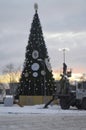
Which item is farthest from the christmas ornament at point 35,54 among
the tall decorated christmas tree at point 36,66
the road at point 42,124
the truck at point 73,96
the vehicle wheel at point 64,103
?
the road at point 42,124

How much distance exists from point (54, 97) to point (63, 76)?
127 inches

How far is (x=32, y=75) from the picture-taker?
61.8 metres

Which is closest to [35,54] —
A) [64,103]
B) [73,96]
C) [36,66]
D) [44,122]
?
[36,66]

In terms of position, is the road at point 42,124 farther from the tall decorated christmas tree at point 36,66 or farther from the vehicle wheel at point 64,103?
the tall decorated christmas tree at point 36,66

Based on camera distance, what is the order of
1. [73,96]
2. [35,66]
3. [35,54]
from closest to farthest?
1. [73,96]
2. [35,66]
3. [35,54]

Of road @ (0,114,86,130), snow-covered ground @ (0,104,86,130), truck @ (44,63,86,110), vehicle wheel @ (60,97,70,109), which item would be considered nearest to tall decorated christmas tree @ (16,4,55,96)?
truck @ (44,63,86,110)

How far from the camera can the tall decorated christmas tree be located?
61812mm

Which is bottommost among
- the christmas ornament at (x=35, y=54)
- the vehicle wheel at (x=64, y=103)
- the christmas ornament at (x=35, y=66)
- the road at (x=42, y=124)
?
the road at (x=42, y=124)

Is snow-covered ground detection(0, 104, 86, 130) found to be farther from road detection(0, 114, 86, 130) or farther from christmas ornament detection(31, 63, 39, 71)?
christmas ornament detection(31, 63, 39, 71)

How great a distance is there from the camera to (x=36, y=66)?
203ft

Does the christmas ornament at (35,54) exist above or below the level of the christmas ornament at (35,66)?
above

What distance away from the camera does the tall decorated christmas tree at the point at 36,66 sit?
61.8m

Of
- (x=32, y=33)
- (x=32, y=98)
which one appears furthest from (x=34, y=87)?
(x=32, y=33)

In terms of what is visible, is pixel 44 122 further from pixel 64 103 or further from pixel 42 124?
pixel 64 103
